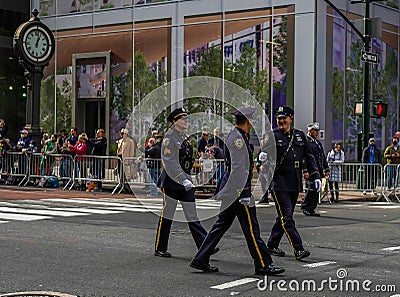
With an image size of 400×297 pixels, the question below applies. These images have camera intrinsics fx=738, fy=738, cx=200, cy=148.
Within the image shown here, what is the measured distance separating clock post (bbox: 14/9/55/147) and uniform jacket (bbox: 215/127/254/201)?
46.9 feet

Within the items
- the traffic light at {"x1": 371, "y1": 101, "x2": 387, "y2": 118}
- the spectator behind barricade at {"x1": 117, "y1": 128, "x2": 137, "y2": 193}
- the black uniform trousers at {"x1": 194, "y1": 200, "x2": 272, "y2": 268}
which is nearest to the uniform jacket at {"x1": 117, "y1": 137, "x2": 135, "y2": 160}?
the spectator behind barricade at {"x1": 117, "y1": 128, "x2": 137, "y2": 193}

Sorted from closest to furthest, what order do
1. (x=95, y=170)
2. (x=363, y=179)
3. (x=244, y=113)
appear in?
(x=244, y=113), (x=363, y=179), (x=95, y=170)

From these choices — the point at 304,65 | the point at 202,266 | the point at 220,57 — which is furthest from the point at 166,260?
the point at 220,57

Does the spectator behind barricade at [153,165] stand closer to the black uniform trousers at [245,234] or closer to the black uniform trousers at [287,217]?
the black uniform trousers at [287,217]

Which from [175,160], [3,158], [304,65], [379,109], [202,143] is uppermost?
[304,65]

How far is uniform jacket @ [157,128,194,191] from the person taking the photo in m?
9.41

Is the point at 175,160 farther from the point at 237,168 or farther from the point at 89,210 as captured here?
the point at 89,210

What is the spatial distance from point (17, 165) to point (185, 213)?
45.3 feet

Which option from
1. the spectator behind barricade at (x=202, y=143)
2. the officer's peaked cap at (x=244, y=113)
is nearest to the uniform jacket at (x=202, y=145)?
the spectator behind barricade at (x=202, y=143)

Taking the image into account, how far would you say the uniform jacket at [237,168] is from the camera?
8.47 m

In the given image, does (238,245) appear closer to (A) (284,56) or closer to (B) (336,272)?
(B) (336,272)

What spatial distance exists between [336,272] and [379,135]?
63.1ft

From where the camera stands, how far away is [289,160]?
952 cm

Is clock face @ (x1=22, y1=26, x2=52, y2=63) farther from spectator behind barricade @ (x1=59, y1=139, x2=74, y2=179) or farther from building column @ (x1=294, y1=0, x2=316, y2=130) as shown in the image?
building column @ (x1=294, y1=0, x2=316, y2=130)
